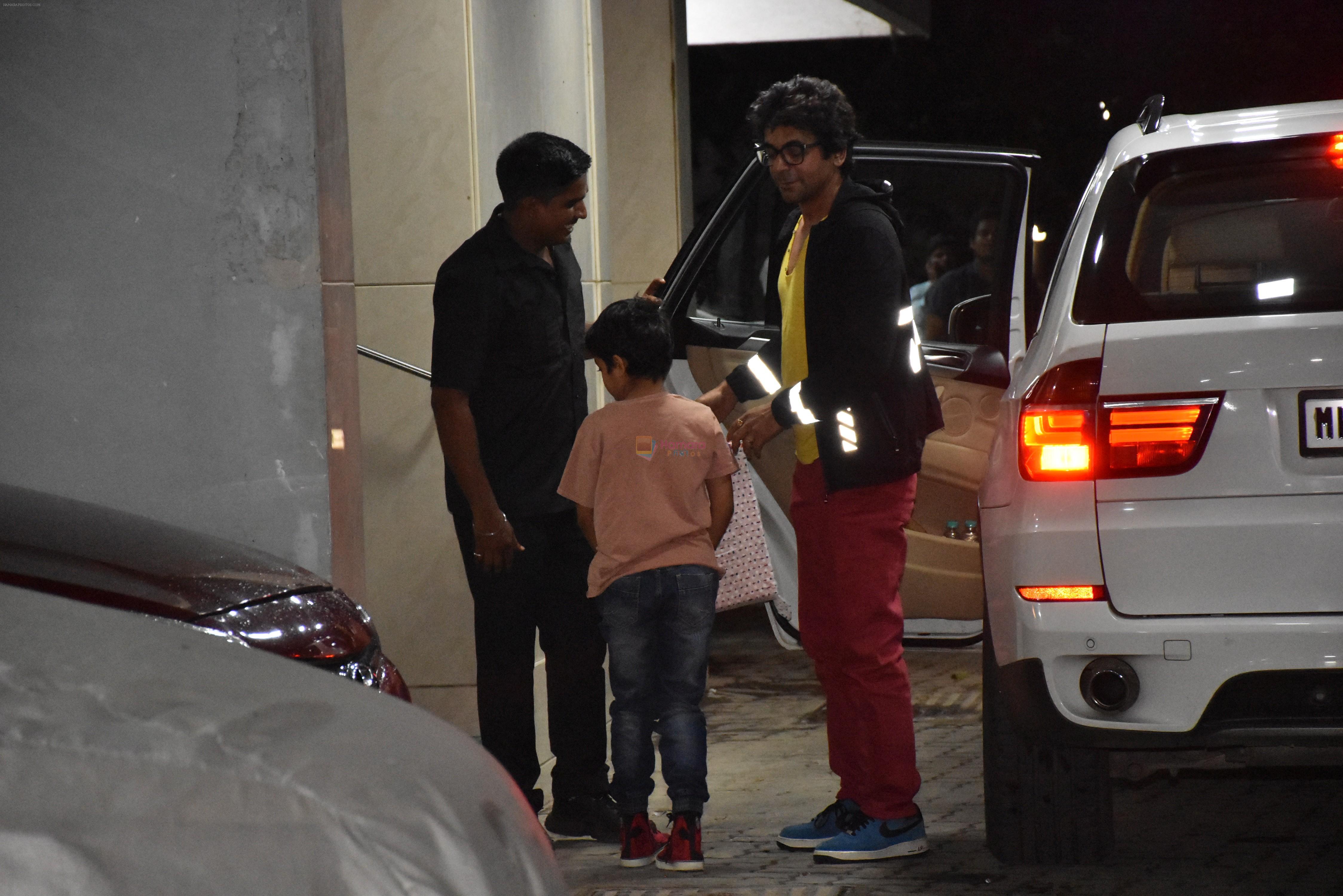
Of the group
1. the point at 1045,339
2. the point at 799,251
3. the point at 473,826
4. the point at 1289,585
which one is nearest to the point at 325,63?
the point at 799,251

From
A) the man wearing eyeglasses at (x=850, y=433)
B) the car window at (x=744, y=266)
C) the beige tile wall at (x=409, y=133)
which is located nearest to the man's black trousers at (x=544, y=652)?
the man wearing eyeglasses at (x=850, y=433)

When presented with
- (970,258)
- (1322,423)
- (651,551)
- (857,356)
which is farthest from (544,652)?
(970,258)

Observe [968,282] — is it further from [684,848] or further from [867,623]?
[684,848]

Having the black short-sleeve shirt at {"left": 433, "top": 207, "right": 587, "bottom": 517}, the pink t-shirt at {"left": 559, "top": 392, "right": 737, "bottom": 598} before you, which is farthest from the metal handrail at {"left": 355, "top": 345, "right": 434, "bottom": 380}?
the pink t-shirt at {"left": 559, "top": 392, "right": 737, "bottom": 598}

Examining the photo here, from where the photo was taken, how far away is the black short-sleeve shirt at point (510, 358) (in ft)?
14.2

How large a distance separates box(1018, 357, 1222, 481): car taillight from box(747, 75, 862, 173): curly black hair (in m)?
0.98

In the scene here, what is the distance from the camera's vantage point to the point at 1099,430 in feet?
11.1

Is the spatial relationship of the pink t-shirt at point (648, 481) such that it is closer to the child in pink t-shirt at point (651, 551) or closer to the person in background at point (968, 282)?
the child in pink t-shirt at point (651, 551)

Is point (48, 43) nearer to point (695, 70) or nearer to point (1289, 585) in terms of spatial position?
point (1289, 585)

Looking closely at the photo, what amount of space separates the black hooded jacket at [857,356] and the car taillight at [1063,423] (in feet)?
1.90

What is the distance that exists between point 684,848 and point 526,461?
1181mm

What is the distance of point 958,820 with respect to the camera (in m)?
4.52

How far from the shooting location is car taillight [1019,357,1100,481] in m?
3.40

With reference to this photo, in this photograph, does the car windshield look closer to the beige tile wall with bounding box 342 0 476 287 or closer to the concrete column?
the concrete column
